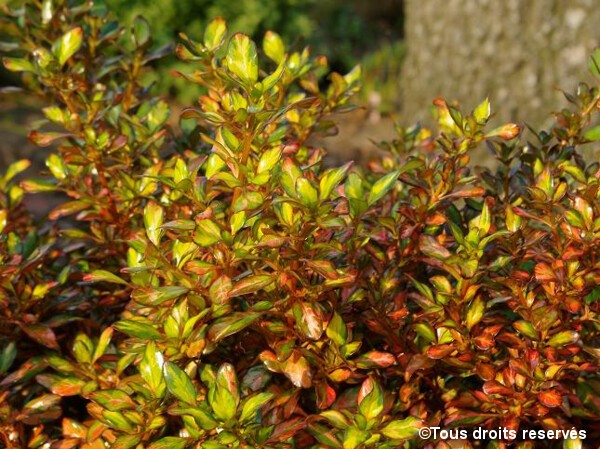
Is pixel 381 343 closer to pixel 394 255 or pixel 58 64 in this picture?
pixel 394 255

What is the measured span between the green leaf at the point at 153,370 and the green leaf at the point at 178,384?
0.28 ft

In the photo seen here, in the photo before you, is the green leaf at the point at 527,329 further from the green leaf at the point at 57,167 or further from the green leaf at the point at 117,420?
the green leaf at the point at 57,167

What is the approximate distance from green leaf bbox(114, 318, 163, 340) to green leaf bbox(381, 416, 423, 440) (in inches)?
18.2

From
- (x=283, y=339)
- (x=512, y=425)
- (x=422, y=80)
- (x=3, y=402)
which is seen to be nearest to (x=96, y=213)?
(x=3, y=402)

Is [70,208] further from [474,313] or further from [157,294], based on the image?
[474,313]

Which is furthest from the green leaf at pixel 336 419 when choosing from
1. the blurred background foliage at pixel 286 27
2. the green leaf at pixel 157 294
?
the blurred background foliage at pixel 286 27

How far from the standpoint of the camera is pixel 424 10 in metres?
4.36

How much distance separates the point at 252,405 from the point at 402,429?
270mm

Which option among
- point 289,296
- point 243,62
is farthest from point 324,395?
point 243,62

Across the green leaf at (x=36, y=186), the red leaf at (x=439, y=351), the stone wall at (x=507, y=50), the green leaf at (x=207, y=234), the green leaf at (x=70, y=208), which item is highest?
the stone wall at (x=507, y=50)

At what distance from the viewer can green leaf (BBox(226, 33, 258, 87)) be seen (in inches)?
57.3

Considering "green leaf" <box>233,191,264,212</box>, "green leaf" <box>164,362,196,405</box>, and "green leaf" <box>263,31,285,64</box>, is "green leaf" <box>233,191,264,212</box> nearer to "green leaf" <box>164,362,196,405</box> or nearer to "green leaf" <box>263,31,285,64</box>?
"green leaf" <box>164,362,196,405</box>

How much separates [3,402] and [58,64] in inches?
30.0

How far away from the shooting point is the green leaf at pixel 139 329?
57.8 inches
